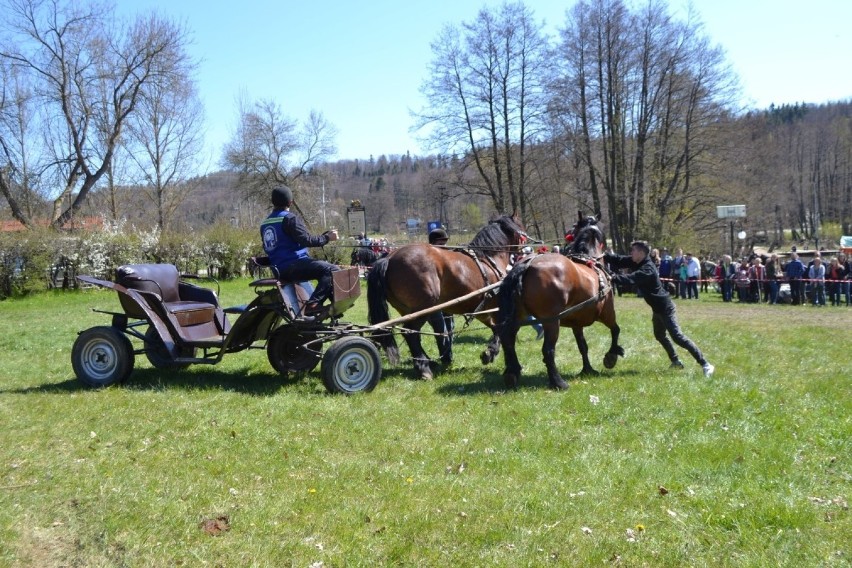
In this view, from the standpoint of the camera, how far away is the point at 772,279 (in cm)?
2142

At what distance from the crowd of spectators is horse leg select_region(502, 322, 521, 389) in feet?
42.2

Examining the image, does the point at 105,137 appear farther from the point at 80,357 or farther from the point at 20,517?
the point at 20,517

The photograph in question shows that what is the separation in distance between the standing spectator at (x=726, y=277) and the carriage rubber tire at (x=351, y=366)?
18.2 metres

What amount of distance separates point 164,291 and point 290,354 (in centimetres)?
167

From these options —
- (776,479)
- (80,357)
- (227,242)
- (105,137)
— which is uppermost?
(105,137)

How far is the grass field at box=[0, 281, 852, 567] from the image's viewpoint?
3.89 m

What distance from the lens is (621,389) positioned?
25.0 feet

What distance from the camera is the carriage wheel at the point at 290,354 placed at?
316 inches

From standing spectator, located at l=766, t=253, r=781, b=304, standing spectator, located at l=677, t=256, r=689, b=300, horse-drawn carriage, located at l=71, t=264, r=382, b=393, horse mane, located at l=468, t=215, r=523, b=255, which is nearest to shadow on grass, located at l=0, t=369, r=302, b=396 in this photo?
horse-drawn carriage, located at l=71, t=264, r=382, b=393

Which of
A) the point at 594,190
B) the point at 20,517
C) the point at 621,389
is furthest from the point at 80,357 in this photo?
the point at 594,190

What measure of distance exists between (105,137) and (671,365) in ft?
108

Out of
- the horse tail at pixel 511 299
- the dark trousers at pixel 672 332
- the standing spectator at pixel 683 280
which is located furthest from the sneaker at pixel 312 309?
the standing spectator at pixel 683 280

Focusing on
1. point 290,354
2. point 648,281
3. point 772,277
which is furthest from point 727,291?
point 290,354

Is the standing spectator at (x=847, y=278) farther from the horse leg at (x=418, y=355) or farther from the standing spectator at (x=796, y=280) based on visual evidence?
the horse leg at (x=418, y=355)
